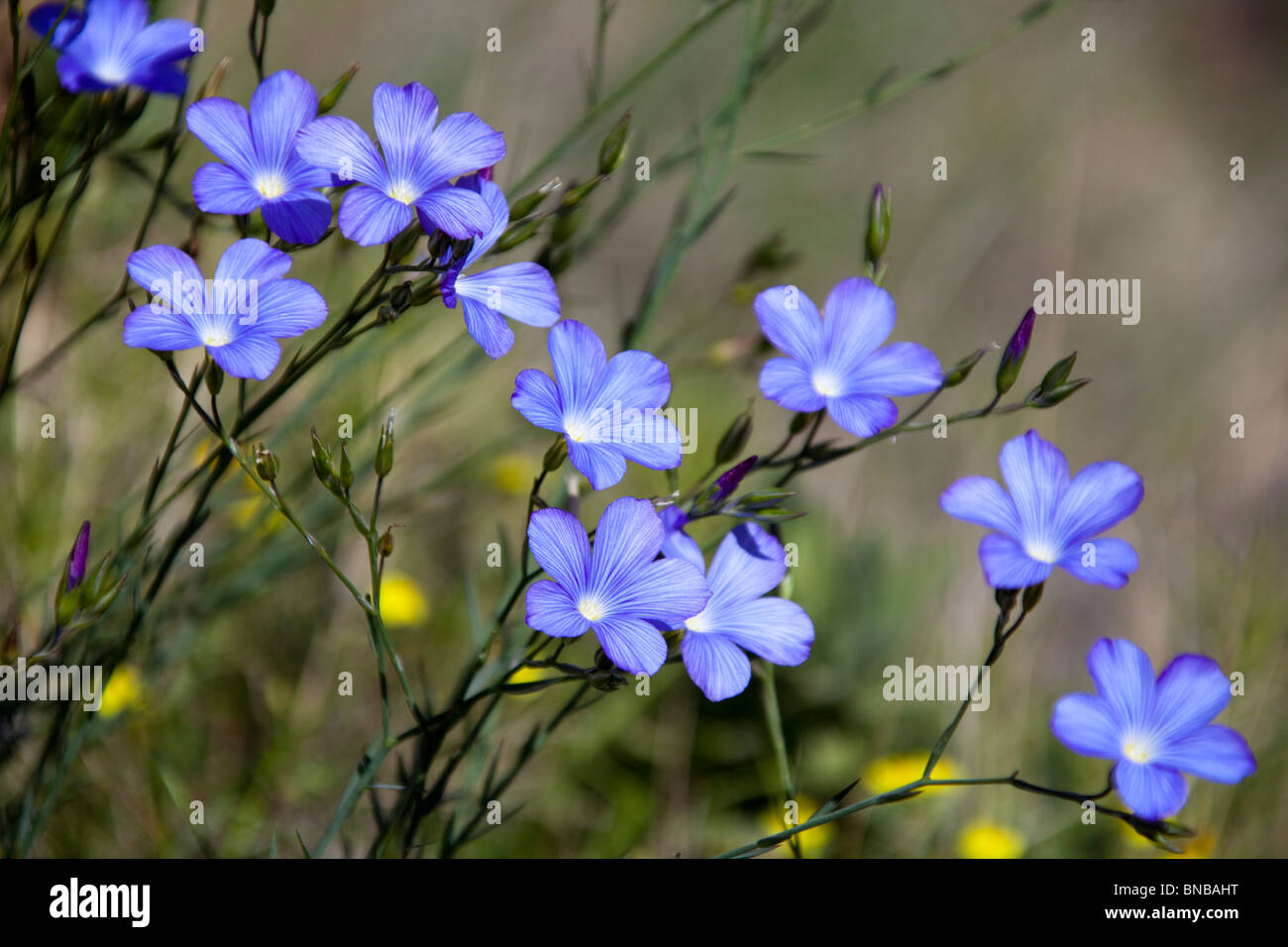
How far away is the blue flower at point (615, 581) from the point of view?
92cm

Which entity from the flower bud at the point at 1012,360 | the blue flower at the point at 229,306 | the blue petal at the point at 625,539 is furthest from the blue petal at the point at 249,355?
the flower bud at the point at 1012,360

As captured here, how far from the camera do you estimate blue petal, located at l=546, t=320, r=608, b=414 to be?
1.01m

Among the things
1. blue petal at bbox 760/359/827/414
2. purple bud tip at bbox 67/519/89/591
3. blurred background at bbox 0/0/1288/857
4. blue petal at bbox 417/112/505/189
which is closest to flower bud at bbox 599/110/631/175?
blurred background at bbox 0/0/1288/857

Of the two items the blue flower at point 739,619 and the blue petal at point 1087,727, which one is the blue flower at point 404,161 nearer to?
the blue flower at point 739,619

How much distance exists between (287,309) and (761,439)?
7.42 ft

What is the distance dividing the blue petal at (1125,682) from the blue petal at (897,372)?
1.01ft

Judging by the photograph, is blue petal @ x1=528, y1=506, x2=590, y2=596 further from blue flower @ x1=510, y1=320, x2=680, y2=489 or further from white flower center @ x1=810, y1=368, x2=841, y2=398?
white flower center @ x1=810, y1=368, x2=841, y2=398

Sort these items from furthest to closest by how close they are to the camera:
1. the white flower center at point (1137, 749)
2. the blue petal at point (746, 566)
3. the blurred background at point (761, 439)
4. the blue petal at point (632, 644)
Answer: the blurred background at point (761, 439) < the blue petal at point (746, 566) < the white flower center at point (1137, 749) < the blue petal at point (632, 644)

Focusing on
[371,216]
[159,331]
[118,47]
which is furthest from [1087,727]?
[118,47]

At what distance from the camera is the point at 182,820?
5.43 feet

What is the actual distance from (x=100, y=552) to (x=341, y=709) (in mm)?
517

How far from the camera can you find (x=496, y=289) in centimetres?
104
